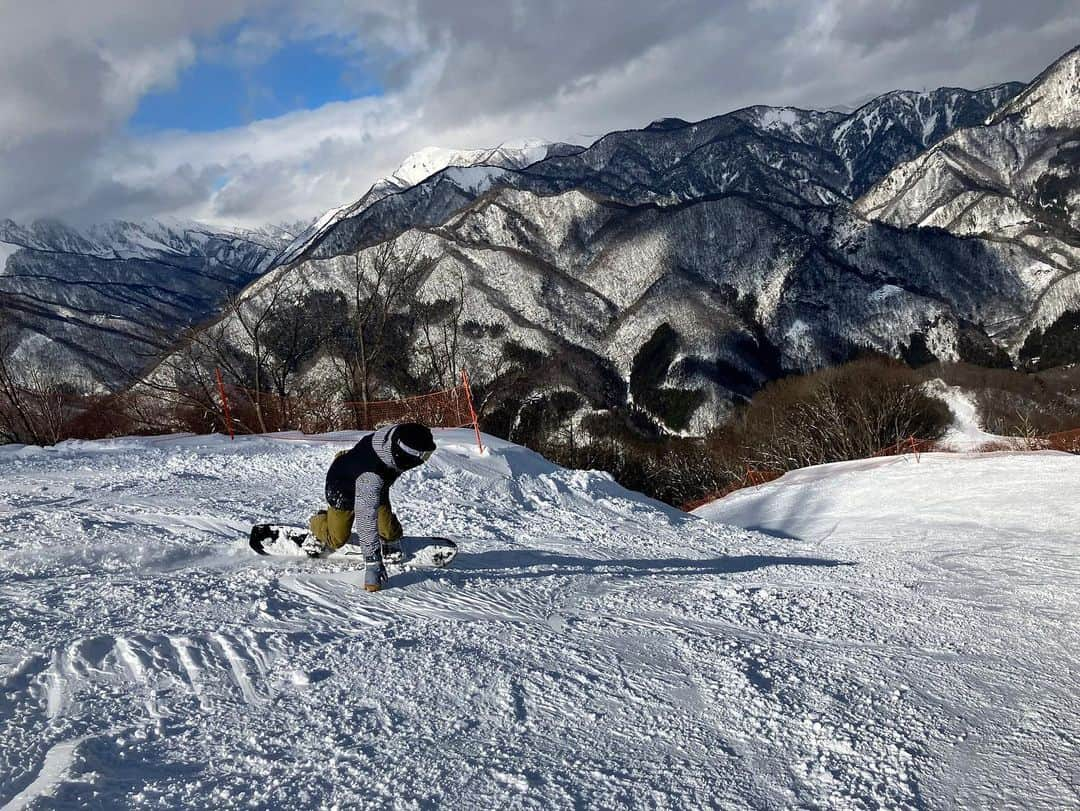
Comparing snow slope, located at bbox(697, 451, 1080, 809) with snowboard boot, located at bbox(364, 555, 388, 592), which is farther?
snowboard boot, located at bbox(364, 555, 388, 592)

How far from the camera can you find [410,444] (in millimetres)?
5348

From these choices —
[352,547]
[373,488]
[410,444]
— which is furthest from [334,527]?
[410,444]

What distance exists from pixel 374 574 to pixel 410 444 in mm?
1040

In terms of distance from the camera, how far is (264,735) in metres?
3.13

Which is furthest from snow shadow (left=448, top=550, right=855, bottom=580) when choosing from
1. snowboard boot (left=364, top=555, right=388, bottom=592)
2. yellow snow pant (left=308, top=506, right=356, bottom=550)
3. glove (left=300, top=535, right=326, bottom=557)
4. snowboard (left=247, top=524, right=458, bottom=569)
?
glove (left=300, top=535, right=326, bottom=557)

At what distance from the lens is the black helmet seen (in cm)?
534

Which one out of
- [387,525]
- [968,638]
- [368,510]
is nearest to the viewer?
[968,638]

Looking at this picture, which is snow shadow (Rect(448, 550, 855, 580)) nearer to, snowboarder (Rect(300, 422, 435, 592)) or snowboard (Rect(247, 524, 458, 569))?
snowboard (Rect(247, 524, 458, 569))

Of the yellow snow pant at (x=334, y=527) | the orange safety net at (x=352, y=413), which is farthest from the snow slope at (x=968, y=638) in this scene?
the orange safety net at (x=352, y=413)

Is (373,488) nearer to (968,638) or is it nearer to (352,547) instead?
(352,547)

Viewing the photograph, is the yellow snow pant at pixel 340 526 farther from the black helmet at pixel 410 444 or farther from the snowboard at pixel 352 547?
the black helmet at pixel 410 444

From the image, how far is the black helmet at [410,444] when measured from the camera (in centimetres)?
534

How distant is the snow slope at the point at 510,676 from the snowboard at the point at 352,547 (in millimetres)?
123

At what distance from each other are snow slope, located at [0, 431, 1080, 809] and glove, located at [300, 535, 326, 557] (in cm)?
9
